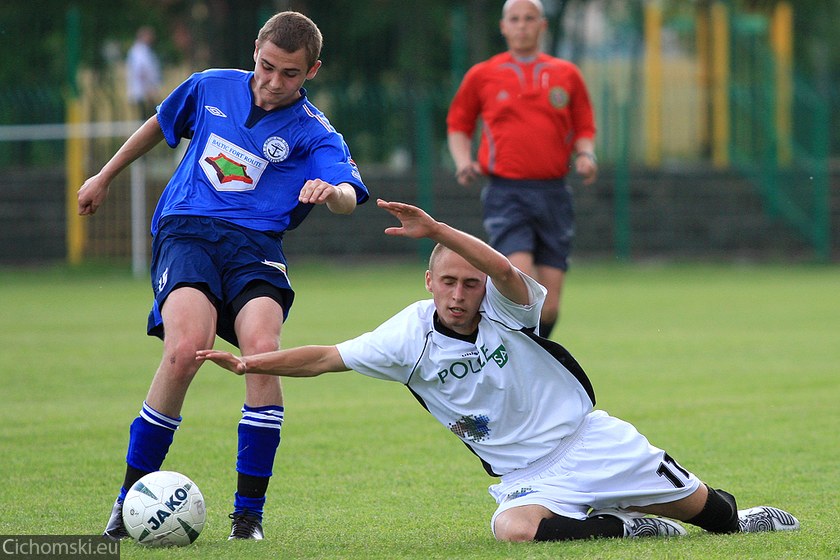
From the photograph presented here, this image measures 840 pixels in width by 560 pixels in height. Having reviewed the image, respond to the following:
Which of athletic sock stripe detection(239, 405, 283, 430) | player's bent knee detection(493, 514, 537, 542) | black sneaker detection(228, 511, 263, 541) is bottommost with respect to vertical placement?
black sneaker detection(228, 511, 263, 541)

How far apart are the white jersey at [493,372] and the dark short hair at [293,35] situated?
43.0 inches

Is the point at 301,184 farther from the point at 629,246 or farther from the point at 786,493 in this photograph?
the point at 629,246

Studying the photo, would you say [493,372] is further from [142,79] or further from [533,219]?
[142,79]

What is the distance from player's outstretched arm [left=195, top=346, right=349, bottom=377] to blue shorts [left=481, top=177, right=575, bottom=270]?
4.26 m

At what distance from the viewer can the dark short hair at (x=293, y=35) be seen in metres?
4.96

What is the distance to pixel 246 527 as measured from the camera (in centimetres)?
474

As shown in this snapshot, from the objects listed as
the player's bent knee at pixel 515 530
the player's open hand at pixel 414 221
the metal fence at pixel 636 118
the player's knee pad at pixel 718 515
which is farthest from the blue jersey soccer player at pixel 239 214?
the metal fence at pixel 636 118

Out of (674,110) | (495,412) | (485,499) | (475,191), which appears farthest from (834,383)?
(674,110)

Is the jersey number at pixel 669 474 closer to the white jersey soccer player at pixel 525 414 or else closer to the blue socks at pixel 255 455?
the white jersey soccer player at pixel 525 414

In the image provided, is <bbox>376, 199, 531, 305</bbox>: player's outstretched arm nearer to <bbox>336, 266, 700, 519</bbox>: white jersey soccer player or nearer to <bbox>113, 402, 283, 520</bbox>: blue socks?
<bbox>336, 266, 700, 519</bbox>: white jersey soccer player

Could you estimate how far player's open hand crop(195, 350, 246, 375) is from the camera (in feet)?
13.8

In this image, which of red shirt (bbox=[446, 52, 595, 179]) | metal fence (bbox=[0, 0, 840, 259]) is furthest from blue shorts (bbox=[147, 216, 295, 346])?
metal fence (bbox=[0, 0, 840, 259])

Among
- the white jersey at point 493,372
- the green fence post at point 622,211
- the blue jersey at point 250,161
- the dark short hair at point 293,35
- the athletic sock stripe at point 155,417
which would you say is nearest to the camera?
the white jersey at point 493,372

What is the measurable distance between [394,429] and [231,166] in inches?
102
